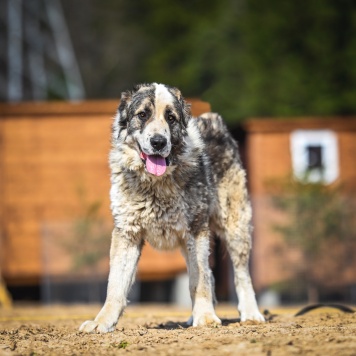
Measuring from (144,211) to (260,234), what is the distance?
510 inches

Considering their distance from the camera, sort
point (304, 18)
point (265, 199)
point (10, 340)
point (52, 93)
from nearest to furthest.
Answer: point (10, 340)
point (265, 199)
point (52, 93)
point (304, 18)

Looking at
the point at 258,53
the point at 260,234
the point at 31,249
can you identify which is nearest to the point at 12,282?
the point at 31,249

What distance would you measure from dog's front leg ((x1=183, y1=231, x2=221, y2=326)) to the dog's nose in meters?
1.06

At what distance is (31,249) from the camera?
21.1 m

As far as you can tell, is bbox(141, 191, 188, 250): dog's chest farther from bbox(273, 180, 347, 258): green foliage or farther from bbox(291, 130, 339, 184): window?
bbox(291, 130, 339, 184): window

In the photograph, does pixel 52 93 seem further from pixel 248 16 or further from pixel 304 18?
pixel 304 18

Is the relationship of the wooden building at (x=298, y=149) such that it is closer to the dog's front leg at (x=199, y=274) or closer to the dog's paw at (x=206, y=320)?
the dog's front leg at (x=199, y=274)

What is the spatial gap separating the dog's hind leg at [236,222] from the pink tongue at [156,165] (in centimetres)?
149

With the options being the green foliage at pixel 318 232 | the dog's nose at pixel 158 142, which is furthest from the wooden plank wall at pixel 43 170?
the dog's nose at pixel 158 142

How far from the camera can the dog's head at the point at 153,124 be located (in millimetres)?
7293

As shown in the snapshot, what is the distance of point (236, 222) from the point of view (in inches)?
350

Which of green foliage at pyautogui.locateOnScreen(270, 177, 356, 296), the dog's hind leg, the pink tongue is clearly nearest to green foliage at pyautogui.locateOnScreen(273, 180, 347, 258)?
green foliage at pyautogui.locateOnScreen(270, 177, 356, 296)

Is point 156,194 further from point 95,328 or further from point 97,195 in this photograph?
point 97,195

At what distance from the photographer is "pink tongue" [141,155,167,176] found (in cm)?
744
